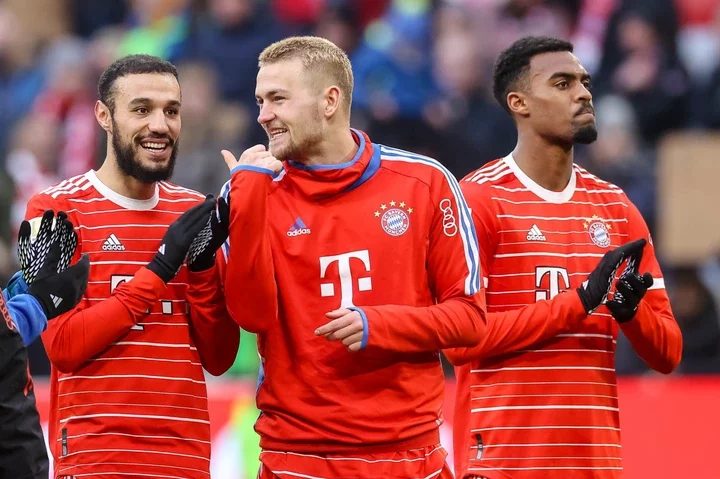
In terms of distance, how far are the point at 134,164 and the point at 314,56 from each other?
2.88 ft

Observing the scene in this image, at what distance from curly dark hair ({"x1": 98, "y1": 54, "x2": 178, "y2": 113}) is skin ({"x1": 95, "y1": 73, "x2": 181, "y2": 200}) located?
0.02 metres

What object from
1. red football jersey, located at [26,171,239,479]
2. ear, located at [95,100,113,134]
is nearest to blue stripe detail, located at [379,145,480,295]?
red football jersey, located at [26,171,239,479]

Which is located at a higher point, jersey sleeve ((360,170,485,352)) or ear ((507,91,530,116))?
ear ((507,91,530,116))

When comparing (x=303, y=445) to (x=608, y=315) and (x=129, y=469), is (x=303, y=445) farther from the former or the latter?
(x=608, y=315)

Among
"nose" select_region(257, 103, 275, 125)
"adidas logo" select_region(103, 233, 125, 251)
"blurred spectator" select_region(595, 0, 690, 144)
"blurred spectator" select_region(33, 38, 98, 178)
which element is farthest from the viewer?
"blurred spectator" select_region(33, 38, 98, 178)

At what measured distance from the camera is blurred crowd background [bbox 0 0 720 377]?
994cm

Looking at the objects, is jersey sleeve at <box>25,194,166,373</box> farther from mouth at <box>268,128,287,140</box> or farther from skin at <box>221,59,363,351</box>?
mouth at <box>268,128,287,140</box>

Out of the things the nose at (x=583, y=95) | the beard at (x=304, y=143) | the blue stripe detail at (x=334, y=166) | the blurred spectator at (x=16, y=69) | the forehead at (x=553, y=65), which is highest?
the blurred spectator at (x=16, y=69)

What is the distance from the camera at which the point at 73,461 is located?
4.99m

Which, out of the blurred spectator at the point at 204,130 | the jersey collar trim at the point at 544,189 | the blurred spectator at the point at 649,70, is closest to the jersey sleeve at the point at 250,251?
the jersey collar trim at the point at 544,189

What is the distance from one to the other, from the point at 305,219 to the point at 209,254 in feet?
1.49

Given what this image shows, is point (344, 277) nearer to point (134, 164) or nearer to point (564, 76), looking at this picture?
point (134, 164)

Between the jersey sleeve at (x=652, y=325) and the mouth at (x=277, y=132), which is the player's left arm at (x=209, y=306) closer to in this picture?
the mouth at (x=277, y=132)

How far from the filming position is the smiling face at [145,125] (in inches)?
204
